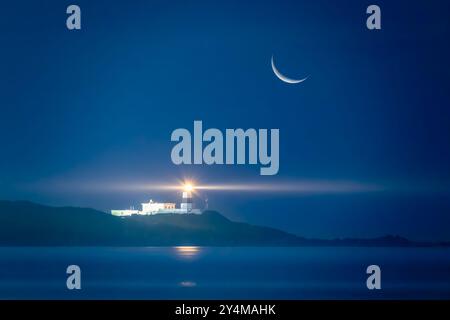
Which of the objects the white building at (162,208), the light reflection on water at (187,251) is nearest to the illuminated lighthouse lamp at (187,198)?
the white building at (162,208)

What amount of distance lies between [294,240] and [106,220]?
1672 mm

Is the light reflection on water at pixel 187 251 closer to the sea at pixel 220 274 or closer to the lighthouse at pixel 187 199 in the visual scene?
the sea at pixel 220 274

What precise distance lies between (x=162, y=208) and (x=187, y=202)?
0.23 metres

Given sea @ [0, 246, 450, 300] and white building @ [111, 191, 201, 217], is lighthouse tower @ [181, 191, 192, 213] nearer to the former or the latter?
white building @ [111, 191, 201, 217]

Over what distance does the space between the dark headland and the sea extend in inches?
3.0

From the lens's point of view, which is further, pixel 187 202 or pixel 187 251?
pixel 187 251

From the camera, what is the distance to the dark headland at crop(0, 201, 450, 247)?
1152cm

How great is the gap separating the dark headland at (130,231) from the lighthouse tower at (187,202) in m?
0.06

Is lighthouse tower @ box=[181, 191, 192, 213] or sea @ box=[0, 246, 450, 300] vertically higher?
lighthouse tower @ box=[181, 191, 192, 213]

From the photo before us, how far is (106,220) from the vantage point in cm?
1155

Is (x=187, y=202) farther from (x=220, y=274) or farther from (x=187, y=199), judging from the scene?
(x=220, y=274)

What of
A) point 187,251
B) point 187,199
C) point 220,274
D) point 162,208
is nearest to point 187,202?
point 187,199

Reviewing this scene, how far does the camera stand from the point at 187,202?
11.6m

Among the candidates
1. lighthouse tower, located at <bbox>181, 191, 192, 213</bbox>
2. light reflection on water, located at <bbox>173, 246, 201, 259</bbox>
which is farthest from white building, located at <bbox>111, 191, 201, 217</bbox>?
light reflection on water, located at <bbox>173, 246, 201, 259</bbox>
